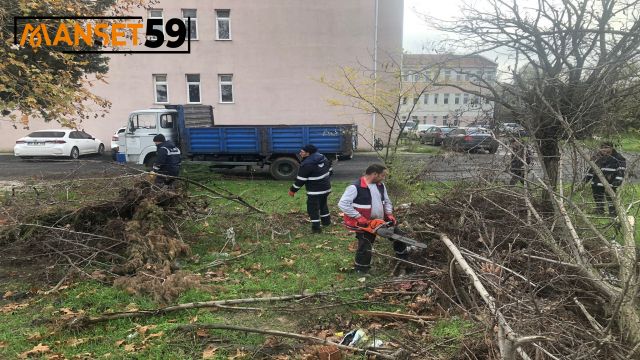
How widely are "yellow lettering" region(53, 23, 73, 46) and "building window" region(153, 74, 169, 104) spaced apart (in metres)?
14.2

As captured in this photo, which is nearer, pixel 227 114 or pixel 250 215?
pixel 250 215

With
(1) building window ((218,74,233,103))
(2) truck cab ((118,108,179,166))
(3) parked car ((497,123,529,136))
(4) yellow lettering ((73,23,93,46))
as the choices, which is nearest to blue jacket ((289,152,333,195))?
(3) parked car ((497,123,529,136))

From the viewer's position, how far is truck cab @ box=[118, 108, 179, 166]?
42.3 ft

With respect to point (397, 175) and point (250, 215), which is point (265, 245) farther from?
point (397, 175)

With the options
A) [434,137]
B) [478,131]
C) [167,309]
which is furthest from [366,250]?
[434,137]

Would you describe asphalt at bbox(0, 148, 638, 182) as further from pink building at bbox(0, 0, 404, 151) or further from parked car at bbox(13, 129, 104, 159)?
pink building at bbox(0, 0, 404, 151)

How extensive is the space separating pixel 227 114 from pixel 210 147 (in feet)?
33.9

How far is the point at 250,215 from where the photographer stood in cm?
744

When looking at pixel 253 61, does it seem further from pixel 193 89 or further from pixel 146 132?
pixel 146 132

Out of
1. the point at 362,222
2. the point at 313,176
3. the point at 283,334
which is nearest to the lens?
the point at 283,334

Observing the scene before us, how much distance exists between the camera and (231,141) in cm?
1288

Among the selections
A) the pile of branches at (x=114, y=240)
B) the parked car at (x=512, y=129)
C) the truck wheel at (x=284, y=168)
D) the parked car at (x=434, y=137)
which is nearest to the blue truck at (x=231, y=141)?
the truck wheel at (x=284, y=168)

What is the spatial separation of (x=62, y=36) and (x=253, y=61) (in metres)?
14.2

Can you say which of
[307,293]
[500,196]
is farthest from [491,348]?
[500,196]
